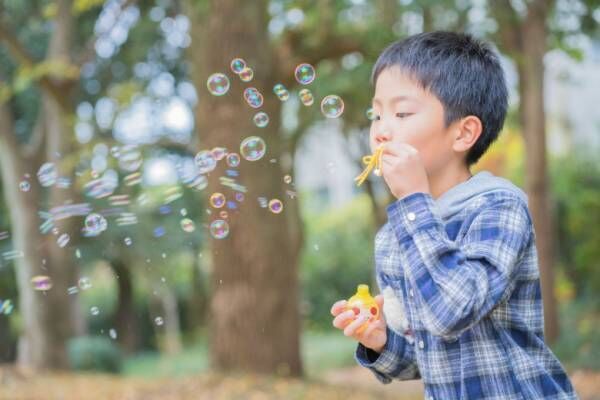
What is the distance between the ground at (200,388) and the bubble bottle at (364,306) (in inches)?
200

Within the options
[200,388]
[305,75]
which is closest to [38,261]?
[200,388]

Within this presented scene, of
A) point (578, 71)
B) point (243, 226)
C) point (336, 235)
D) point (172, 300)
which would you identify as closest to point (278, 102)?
point (243, 226)

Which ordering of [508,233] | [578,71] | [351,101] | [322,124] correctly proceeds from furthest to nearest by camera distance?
[578,71], [322,124], [351,101], [508,233]

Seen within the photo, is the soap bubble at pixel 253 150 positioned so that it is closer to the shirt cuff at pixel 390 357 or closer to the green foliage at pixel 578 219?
the shirt cuff at pixel 390 357

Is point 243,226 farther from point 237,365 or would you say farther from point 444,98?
point 444,98

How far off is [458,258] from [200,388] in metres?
6.10

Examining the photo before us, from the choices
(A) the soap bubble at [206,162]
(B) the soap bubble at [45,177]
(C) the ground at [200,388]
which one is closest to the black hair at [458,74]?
(A) the soap bubble at [206,162]

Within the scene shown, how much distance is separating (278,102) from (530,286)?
6484 millimetres

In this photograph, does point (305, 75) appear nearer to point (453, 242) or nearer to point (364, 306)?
point (364, 306)

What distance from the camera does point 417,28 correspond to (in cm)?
976

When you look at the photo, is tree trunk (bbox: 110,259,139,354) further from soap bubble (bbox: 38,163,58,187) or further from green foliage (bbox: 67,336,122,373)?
soap bubble (bbox: 38,163,58,187)

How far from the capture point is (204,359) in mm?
17906

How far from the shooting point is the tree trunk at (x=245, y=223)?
26.0 ft

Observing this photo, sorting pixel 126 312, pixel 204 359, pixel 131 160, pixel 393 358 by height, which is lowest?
pixel 204 359
